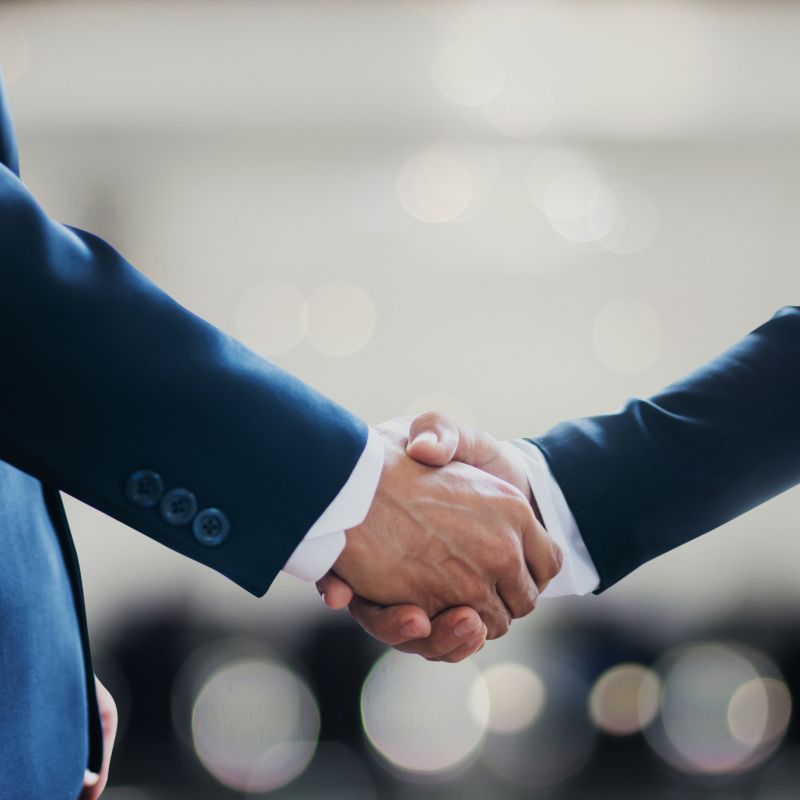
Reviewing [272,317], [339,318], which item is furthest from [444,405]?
[272,317]

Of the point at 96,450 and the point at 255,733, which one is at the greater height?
the point at 96,450

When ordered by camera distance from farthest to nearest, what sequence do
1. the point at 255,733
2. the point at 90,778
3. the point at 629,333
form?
the point at 629,333, the point at 255,733, the point at 90,778

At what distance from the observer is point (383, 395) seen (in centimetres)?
366

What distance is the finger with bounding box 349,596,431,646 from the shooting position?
0.86 metres

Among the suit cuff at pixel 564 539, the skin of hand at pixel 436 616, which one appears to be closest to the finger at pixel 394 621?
the skin of hand at pixel 436 616

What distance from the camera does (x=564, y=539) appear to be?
1.04 m

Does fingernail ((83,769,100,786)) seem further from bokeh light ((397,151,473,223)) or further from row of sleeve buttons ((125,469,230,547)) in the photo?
bokeh light ((397,151,473,223))

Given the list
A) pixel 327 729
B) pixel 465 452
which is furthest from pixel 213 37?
pixel 465 452

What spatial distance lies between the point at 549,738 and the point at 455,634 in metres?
2.59

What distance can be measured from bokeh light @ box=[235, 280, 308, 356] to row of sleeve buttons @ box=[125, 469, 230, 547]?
292 cm

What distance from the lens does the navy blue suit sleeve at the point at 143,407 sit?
59cm

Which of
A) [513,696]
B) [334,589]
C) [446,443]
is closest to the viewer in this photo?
[334,589]

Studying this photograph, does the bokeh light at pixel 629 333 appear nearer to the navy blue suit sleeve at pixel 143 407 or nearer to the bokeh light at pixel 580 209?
the bokeh light at pixel 580 209

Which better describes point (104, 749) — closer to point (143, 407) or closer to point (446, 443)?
point (143, 407)
